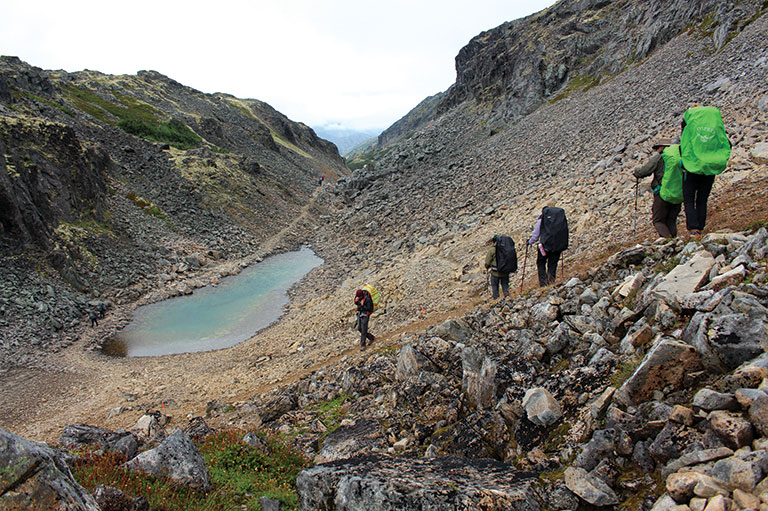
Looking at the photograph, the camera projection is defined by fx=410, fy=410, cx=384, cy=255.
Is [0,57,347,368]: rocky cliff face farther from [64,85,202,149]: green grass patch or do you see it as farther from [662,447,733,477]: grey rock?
[662,447,733,477]: grey rock

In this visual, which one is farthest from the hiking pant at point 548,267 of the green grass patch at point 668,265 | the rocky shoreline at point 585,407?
the green grass patch at point 668,265

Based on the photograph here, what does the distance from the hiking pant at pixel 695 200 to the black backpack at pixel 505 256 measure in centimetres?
476

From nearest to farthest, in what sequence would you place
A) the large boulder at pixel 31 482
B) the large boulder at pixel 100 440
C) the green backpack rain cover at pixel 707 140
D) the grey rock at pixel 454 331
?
the large boulder at pixel 31 482, the green backpack rain cover at pixel 707 140, the large boulder at pixel 100 440, the grey rock at pixel 454 331

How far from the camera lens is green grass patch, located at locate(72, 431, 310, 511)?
6.06 m

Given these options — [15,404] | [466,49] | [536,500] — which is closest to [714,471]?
[536,500]

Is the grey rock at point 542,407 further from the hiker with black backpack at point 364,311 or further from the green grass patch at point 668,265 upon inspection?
the hiker with black backpack at point 364,311

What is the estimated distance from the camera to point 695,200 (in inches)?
350

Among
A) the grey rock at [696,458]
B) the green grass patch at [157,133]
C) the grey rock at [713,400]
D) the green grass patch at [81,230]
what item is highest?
the green grass patch at [157,133]

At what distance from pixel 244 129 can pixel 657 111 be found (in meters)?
92.5

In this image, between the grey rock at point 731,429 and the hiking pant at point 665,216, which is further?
the hiking pant at point 665,216

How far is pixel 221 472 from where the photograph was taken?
292 inches

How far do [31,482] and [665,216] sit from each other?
12.4m

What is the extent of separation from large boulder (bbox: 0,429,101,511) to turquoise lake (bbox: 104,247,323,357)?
2052 centimetres

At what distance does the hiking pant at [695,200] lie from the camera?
8.75m
